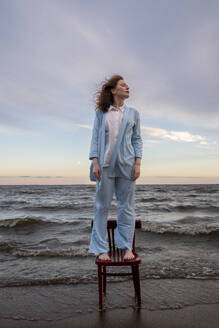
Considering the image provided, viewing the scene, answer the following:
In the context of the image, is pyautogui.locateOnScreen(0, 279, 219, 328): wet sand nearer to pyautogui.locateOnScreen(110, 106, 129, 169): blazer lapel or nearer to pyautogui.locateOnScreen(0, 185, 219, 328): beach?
pyautogui.locateOnScreen(0, 185, 219, 328): beach

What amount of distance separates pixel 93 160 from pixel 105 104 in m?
0.63

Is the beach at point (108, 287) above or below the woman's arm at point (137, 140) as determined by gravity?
below

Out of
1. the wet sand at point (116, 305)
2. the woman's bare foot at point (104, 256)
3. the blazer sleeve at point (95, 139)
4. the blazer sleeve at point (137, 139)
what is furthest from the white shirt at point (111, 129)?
the wet sand at point (116, 305)

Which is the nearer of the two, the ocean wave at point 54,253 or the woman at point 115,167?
the woman at point 115,167

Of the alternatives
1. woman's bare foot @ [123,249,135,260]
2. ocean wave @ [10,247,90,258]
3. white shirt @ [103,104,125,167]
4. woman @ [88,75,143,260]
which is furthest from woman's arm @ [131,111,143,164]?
ocean wave @ [10,247,90,258]

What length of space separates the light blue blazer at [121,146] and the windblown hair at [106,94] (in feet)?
0.24

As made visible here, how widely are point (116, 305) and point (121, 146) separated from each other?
175cm

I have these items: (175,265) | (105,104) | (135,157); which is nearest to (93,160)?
(135,157)

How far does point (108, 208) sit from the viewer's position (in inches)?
107

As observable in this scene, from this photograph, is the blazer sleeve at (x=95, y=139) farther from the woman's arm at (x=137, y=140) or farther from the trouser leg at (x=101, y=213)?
the woman's arm at (x=137, y=140)

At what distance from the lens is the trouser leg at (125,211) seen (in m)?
2.72

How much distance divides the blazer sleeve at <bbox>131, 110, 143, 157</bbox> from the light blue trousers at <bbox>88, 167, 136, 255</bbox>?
33 cm

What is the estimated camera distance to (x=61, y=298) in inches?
125

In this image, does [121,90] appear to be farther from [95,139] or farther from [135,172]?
[135,172]
